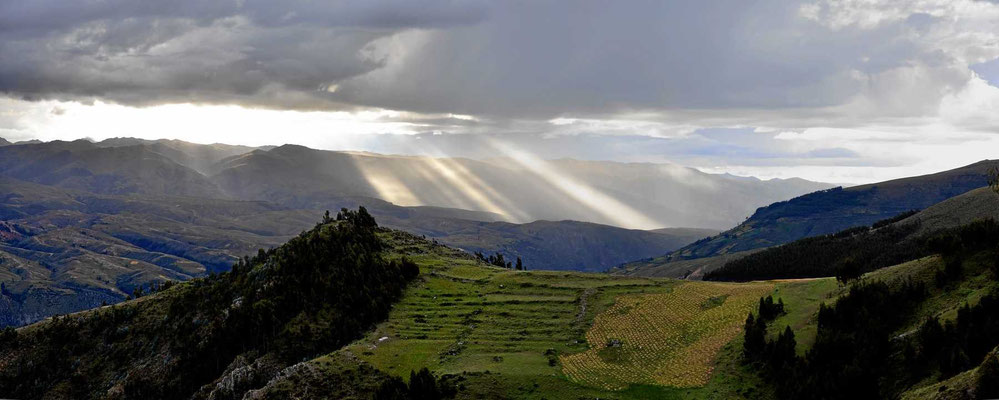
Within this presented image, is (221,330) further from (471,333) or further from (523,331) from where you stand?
(523,331)

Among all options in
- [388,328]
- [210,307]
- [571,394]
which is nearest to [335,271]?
[388,328]

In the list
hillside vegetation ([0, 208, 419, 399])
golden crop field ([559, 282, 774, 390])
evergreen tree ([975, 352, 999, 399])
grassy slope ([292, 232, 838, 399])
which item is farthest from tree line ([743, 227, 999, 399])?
hillside vegetation ([0, 208, 419, 399])

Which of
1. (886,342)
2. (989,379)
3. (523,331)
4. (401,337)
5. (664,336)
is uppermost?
(989,379)

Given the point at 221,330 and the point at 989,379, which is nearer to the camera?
the point at 989,379

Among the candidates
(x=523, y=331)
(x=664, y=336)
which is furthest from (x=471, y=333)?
(x=664, y=336)

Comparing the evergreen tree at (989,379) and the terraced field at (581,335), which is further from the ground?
the evergreen tree at (989,379)

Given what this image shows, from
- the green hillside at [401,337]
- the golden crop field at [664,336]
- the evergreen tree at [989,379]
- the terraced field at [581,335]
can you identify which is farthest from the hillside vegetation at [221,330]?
the evergreen tree at [989,379]

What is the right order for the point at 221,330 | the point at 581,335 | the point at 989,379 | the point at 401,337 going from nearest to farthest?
1. the point at 989,379
2. the point at 581,335
3. the point at 401,337
4. the point at 221,330

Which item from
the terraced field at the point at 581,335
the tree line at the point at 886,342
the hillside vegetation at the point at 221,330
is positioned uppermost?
the tree line at the point at 886,342

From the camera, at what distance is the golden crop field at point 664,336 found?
86375 mm

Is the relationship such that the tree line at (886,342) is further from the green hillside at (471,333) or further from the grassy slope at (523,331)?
the grassy slope at (523,331)

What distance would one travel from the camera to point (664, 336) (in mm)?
100125

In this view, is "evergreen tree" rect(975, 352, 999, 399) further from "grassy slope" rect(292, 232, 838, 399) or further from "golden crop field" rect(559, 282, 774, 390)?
"golden crop field" rect(559, 282, 774, 390)

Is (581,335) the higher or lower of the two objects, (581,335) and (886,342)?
the lower
